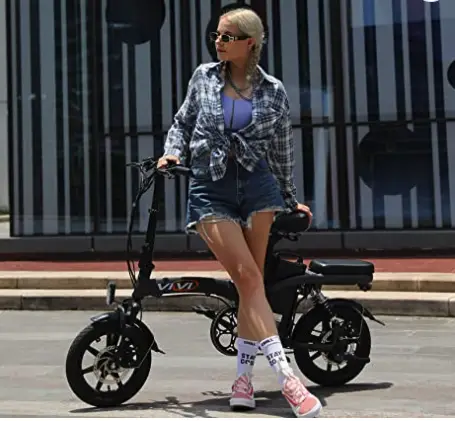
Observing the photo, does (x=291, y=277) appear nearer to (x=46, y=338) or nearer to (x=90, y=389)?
(x=90, y=389)

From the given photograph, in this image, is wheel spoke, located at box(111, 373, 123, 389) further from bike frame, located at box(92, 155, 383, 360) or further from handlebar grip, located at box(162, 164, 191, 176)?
handlebar grip, located at box(162, 164, 191, 176)

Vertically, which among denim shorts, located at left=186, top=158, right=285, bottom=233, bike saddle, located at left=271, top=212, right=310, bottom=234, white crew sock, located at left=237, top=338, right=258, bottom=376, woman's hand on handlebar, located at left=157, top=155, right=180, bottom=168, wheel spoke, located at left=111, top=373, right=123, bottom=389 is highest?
woman's hand on handlebar, located at left=157, top=155, right=180, bottom=168

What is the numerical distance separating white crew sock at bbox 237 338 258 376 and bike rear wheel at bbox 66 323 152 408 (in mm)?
500

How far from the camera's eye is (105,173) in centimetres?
1293

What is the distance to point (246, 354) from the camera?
13.9 ft

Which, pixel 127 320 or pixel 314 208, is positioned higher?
pixel 314 208

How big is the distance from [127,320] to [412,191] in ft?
28.8

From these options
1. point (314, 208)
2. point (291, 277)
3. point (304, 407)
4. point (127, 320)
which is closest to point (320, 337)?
point (291, 277)

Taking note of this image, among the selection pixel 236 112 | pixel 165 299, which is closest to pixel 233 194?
pixel 236 112

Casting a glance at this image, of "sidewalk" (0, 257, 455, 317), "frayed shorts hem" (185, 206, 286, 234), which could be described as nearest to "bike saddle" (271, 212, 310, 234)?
"frayed shorts hem" (185, 206, 286, 234)

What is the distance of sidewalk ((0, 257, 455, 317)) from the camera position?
8016 millimetres

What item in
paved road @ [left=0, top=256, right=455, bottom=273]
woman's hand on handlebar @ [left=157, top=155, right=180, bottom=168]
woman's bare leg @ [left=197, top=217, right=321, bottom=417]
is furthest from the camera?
paved road @ [left=0, top=256, right=455, bottom=273]

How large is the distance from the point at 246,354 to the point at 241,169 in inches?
36.6

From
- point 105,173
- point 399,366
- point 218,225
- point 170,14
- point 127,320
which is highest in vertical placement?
point 170,14
